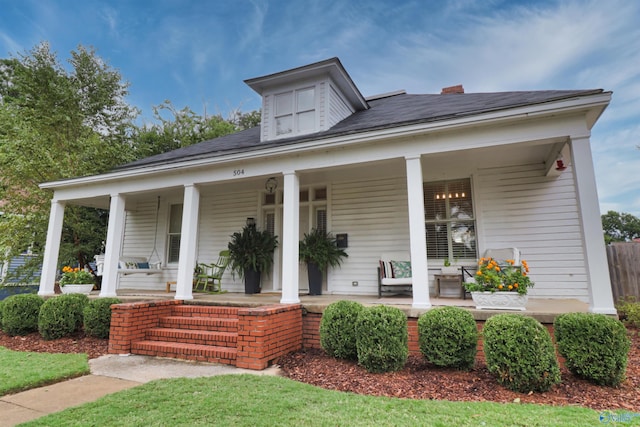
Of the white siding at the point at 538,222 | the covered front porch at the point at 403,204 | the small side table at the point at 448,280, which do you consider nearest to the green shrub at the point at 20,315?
the covered front porch at the point at 403,204

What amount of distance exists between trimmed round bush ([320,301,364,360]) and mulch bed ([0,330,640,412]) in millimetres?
132

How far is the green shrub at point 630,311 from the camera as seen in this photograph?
17.1 feet

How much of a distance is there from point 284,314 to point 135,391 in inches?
73.6

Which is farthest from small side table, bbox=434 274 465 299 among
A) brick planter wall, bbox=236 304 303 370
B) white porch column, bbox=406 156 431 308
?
brick planter wall, bbox=236 304 303 370

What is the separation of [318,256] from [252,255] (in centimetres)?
156

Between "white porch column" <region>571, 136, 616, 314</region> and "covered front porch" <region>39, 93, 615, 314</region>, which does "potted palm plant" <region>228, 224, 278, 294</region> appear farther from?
"white porch column" <region>571, 136, 616, 314</region>

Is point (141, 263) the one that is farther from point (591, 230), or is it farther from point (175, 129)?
point (175, 129)

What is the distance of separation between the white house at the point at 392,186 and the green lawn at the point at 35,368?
6.16ft

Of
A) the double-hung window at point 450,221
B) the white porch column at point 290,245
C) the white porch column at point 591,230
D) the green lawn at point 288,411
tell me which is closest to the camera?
the green lawn at point 288,411

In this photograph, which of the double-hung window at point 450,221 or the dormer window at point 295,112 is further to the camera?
the dormer window at point 295,112

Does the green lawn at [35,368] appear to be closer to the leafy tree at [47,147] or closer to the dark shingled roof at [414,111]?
the dark shingled roof at [414,111]

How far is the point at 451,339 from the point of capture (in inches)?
135

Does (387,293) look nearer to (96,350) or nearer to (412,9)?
(96,350)

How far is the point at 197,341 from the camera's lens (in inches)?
179
